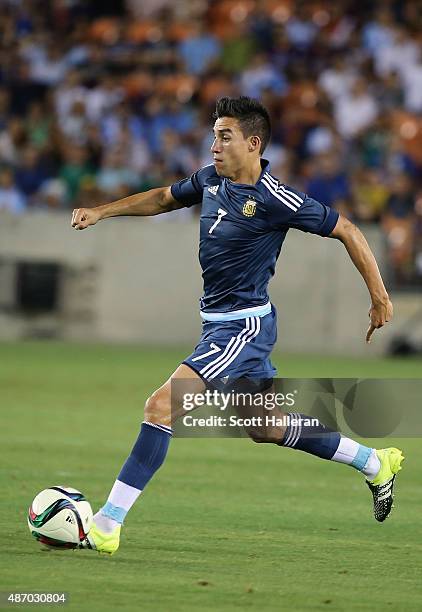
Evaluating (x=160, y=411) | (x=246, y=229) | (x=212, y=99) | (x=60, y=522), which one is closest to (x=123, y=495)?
(x=60, y=522)

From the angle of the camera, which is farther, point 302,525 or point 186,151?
point 186,151

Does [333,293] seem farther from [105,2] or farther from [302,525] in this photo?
[302,525]

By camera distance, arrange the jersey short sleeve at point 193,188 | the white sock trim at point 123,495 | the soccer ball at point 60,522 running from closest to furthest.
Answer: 1. the soccer ball at point 60,522
2. the white sock trim at point 123,495
3. the jersey short sleeve at point 193,188

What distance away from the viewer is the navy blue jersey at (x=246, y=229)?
7059 mm

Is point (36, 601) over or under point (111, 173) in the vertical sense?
under

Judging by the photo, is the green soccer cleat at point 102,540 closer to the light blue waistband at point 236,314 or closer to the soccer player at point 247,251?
the soccer player at point 247,251

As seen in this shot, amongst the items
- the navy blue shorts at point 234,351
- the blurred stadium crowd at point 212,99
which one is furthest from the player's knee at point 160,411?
the blurred stadium crowd at point 212,99

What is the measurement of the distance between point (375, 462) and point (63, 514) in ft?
6.31

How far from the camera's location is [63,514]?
6562mm

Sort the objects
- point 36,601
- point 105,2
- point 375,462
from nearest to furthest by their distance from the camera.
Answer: point 36,601 < point 375,462 < point 105,2

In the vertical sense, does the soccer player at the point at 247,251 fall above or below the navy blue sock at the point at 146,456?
above

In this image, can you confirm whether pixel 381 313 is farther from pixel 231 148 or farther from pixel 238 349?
pixel 231 148

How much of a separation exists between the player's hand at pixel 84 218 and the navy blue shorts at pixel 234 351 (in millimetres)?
821

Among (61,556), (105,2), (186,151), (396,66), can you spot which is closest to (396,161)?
(396,66)
